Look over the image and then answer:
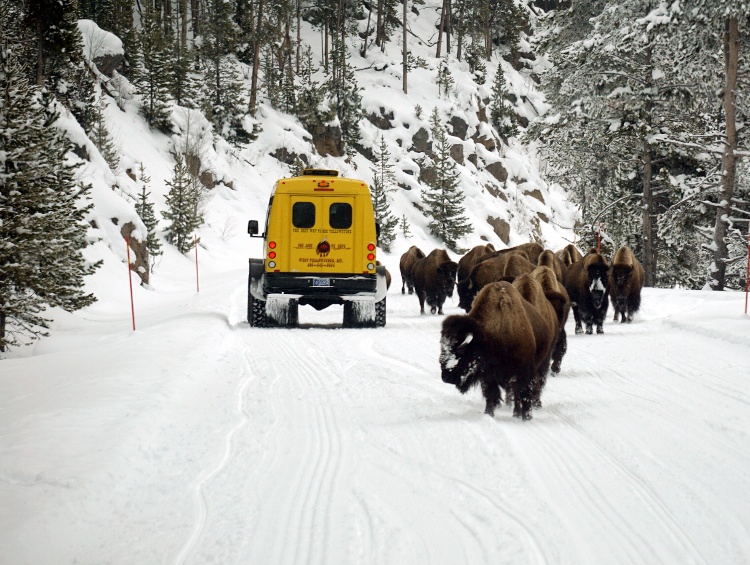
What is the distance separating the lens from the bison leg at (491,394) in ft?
19.2

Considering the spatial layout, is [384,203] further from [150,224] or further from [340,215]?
[340,215]

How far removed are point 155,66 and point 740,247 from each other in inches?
→ 1356

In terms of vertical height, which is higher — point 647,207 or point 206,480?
point 647,207

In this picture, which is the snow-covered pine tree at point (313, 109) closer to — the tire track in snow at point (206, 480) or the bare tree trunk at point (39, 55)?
the bare tree trunk at point (39, 55)

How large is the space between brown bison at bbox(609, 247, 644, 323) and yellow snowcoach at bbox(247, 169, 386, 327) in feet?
15.5

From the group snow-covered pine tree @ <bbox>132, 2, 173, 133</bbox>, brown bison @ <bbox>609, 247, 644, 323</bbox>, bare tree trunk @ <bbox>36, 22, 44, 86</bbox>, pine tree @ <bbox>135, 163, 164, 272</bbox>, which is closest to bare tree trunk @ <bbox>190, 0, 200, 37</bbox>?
snow-covered pine tree @ <bbox>132, 2, 173, 133</bbox>

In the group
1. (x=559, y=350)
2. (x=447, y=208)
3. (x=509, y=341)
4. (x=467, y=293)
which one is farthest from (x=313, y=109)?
(x=509, y=341)

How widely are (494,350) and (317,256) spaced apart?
7761 millimetres

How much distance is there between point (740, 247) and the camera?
22.6 meters

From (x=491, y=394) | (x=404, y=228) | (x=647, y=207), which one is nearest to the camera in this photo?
(x=491, y=394)

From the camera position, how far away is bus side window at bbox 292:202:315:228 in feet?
42.8

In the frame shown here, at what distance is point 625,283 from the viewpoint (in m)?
13.3

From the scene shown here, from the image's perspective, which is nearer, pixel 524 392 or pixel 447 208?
pixel 524 392

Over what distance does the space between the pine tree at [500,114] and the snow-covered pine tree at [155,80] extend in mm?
36065
